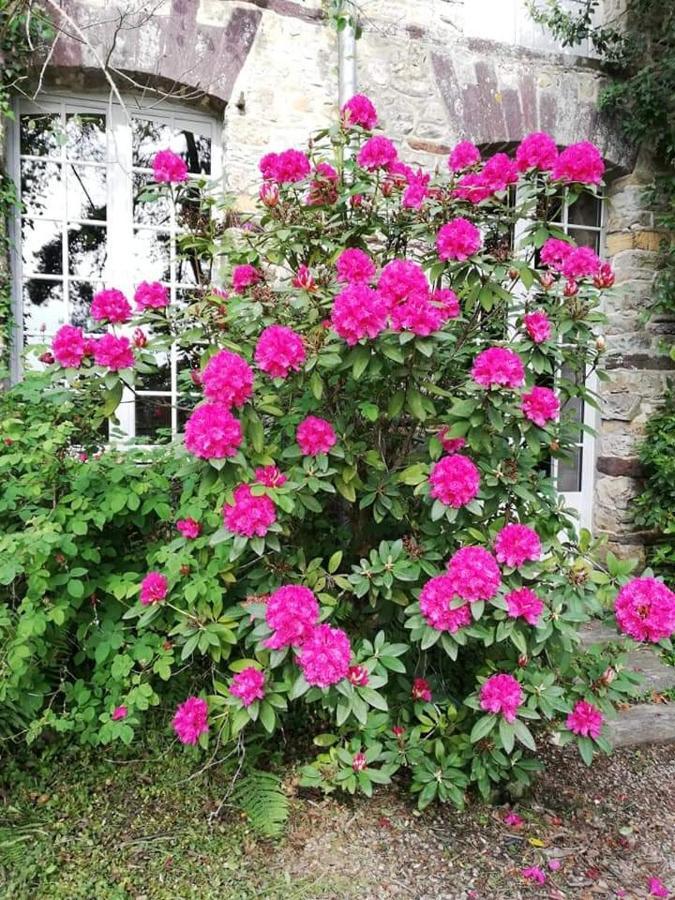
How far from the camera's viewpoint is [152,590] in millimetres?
2107

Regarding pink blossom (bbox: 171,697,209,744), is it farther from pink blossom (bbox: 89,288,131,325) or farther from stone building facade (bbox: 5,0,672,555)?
stone building facade (bbox: 5,0,672,555)

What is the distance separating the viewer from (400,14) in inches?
153

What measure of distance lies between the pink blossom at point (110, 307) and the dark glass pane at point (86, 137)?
2.05m

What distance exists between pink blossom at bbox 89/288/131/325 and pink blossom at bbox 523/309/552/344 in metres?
1.35

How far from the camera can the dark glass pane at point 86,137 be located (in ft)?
11.9

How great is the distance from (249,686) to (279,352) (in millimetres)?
995

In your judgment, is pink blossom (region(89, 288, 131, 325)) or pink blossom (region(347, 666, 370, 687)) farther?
pink blossom (region(89, 288, 131, 325))

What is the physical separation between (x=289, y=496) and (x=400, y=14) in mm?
3385

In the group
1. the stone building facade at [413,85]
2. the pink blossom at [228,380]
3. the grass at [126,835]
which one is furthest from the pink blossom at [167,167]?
the grass at [126,835]

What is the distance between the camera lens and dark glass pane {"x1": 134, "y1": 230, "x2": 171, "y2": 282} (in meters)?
3.80

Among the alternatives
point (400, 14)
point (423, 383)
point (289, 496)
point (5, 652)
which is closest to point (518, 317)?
point (423, 383)

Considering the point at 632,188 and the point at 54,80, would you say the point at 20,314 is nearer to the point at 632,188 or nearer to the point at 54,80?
the point at 54,80

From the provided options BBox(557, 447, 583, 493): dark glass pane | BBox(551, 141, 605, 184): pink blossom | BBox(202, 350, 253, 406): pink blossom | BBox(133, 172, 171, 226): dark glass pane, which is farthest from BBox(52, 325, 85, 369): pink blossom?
BBox(557, 447, 583, 493): dark glass pane

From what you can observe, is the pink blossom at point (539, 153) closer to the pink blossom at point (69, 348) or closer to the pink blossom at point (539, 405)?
the pink blossom at point (539, 405)
